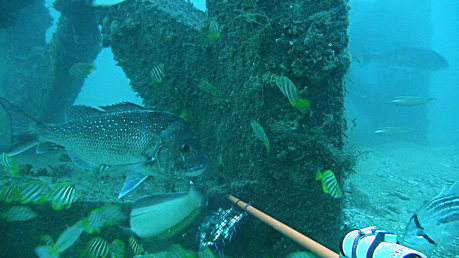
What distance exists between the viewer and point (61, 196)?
359 cm

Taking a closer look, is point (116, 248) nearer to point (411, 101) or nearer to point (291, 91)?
point (291, 91)

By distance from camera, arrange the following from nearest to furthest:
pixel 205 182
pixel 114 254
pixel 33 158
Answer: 1. pixel 114 254
2. pixel 205 182
3. pixel 33 158

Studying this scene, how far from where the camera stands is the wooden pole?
2.51m

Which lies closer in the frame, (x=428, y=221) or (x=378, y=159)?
(x=428, y=221)

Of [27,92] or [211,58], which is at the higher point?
[211,58]

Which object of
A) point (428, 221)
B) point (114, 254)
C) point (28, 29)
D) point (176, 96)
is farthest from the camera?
point (28, 29)

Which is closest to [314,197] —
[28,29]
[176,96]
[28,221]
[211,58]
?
[211,58]

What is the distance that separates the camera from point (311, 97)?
344cm

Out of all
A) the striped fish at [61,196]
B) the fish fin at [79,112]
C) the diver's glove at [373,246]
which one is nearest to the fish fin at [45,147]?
the fish fin at [79,112]

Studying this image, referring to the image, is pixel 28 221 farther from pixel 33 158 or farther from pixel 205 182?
pixel 33 158


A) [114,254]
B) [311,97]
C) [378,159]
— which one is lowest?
[378,159]

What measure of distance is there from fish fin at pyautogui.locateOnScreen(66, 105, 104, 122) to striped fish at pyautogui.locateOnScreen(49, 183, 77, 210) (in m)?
1.09

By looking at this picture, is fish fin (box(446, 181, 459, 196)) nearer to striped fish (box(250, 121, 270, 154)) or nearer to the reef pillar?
striped fish (box(250, 121, 270, 154))

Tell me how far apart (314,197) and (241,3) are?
10.1 feet
